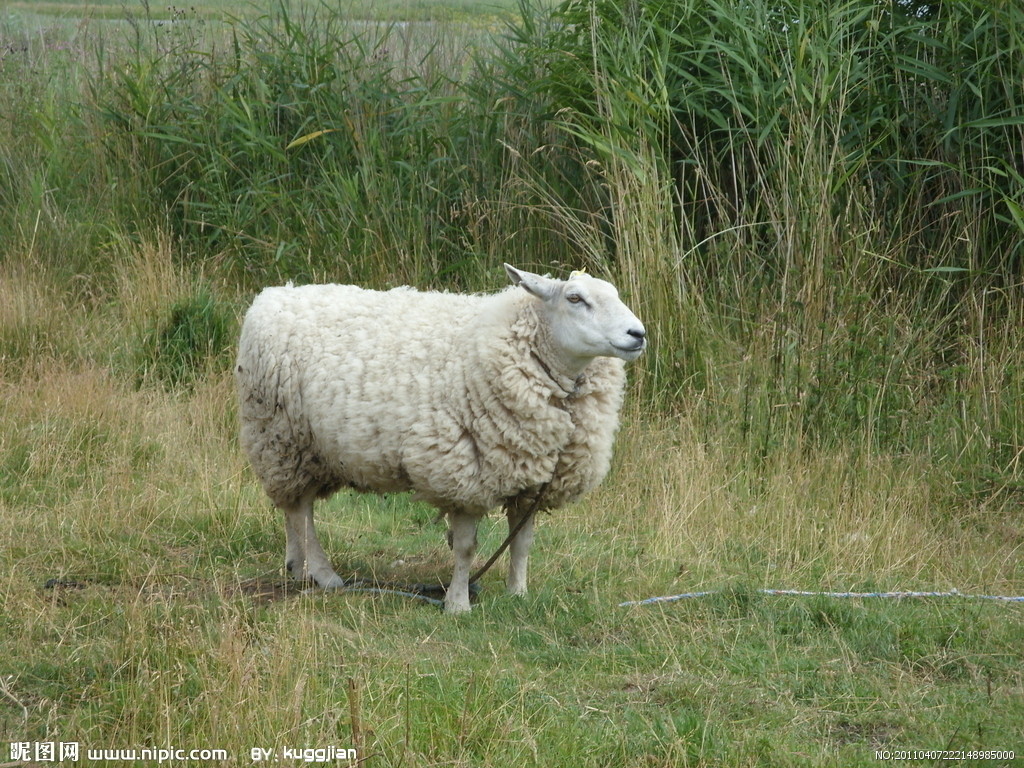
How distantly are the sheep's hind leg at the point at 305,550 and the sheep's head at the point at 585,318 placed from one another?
143 centimetres

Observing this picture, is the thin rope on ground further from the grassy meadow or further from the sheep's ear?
the sheep's ear

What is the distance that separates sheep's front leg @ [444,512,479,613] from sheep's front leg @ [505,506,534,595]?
18 cm

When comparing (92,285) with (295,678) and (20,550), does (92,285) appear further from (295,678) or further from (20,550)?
(295,678)

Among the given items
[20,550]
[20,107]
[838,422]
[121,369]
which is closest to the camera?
[20,550]

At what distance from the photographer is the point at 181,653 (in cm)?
389

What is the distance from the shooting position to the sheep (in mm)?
5012

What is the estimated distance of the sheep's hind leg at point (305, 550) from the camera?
5.45m

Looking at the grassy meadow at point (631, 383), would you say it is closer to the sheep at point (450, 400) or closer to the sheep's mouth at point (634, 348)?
the sheep at point (450, 400)

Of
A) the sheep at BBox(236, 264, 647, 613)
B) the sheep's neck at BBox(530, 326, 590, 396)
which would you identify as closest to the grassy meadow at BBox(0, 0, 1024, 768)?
the sheep at BBox(236, 264, 647, 613)

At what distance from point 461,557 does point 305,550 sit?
795 millimetres

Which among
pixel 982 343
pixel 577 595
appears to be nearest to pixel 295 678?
pixel 577 595

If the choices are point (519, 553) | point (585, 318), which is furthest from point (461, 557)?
point (585, 318)

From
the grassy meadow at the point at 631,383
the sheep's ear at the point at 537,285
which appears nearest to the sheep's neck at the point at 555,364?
the sheep's ear at the point at 537,285

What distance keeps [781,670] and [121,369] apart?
5.19m
